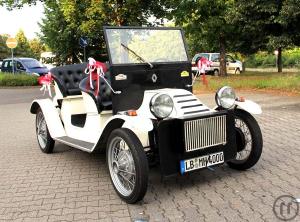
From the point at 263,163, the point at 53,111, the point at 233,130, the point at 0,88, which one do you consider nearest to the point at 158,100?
A: the point at 233,130

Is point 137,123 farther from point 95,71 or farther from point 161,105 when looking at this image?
point 95,71

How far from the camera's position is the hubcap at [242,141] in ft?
17.7

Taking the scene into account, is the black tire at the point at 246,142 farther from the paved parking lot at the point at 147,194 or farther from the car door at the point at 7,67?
the car door at the point at 7,67

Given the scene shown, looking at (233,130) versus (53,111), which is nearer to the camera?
(233,130)

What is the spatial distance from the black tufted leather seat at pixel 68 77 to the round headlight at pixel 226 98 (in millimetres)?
2407

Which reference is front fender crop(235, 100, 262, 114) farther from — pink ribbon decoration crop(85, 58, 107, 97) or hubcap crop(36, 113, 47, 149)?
hubcap crop(36, 113, 47, 149)

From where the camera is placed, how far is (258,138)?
17.4 feet

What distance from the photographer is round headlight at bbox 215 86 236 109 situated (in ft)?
17.3

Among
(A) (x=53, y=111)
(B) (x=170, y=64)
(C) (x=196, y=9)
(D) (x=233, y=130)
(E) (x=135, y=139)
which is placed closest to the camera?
(E) (x=135, y=139)

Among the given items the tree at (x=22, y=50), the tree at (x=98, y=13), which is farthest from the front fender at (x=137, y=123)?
the tree at (x=22, y=50)

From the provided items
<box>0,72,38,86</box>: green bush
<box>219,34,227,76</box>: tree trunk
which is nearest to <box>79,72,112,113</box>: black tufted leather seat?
<box>0,72,38,86</box>: green bush

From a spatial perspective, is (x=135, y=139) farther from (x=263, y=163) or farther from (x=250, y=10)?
(x=250, y=10)

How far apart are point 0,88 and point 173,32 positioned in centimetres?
1785

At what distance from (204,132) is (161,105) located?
0.56 metres
